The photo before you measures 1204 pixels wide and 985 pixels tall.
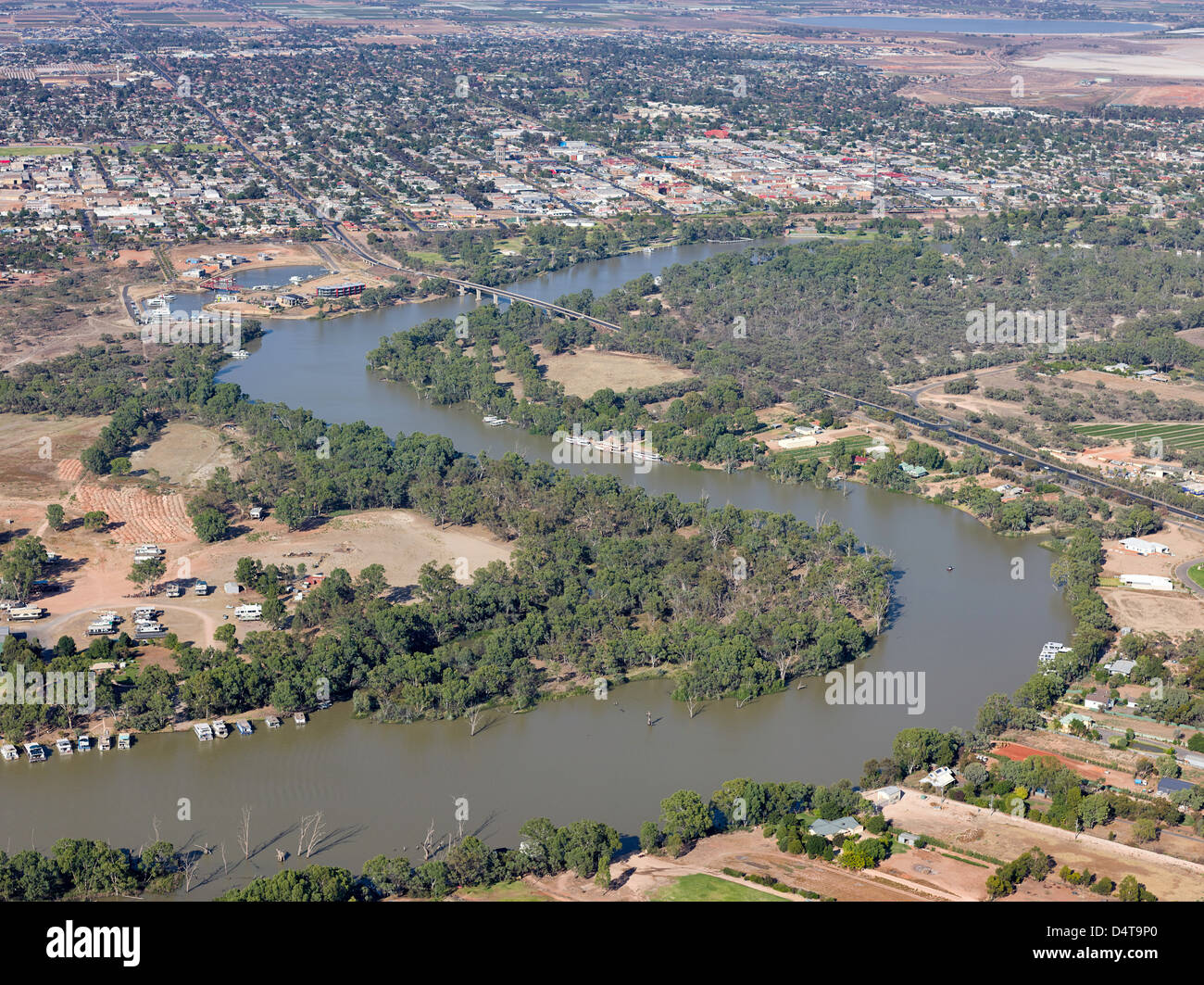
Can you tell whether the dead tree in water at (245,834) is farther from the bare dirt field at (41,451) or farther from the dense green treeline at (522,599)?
the bare dirt field at (41,451)

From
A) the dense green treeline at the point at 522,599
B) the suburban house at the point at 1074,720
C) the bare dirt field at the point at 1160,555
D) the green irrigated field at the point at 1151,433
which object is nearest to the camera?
the suburban house at the point at 1074,720

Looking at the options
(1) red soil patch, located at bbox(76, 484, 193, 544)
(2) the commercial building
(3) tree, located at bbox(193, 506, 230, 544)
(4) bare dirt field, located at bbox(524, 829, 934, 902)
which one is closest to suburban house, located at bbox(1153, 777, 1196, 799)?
(4) bare dirt field, located at bbox(524, 829, 934, 902)

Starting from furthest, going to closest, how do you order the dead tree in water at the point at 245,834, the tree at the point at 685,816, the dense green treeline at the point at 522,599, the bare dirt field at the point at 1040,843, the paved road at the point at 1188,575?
the paved road at the point at 1188,575
the dense green treeline at the point at 522,599
the tree at the point at 685,816
the dead tree in water at the point at 245,834
the bare dirt field at the point at 1040,843

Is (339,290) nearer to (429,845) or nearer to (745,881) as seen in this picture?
(429,845)

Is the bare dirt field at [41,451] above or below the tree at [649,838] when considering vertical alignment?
above

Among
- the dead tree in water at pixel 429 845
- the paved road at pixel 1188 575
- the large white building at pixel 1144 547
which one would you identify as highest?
the large white building at pixel 1144 547

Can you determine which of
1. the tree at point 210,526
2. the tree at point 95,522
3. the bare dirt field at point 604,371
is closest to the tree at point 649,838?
the tree at point 210,526

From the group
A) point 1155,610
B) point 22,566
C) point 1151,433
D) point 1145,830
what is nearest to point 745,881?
point 1145,830

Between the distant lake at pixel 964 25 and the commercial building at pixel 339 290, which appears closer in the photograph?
the commercial building at pixel 339 290
